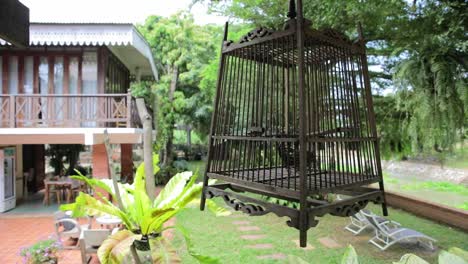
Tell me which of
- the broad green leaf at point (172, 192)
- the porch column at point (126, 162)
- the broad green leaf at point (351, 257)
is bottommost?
the porch column at point (126, 162)

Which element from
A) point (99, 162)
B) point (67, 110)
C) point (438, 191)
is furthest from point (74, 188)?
point (438, 191)

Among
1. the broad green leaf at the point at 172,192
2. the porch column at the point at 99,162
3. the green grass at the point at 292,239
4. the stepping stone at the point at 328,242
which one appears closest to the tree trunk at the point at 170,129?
the porch column at the point at 99,162

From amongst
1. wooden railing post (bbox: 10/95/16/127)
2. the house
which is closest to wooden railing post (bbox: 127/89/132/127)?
the house

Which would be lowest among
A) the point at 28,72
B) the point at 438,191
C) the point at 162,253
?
the point at 438,191

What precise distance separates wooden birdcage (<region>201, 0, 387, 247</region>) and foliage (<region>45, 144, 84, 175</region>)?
43.7 ft

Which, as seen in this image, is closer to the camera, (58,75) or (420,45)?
(420,45)

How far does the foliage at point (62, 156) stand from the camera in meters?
13.9

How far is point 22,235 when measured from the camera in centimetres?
771

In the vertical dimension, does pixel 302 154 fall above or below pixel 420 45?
below

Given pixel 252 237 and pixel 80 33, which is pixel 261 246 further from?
pixel 80 33

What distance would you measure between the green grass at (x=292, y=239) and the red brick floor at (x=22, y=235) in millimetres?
1986

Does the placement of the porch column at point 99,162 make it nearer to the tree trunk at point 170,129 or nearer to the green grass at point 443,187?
the tree trunk at point 170,129

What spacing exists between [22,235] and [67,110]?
3.19m

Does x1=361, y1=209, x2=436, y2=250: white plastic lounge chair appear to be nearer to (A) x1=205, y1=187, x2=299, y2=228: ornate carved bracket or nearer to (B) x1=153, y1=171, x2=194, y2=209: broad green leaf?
(B) x1=153, y1=171, x2=194, y2=209: broad green leaf
